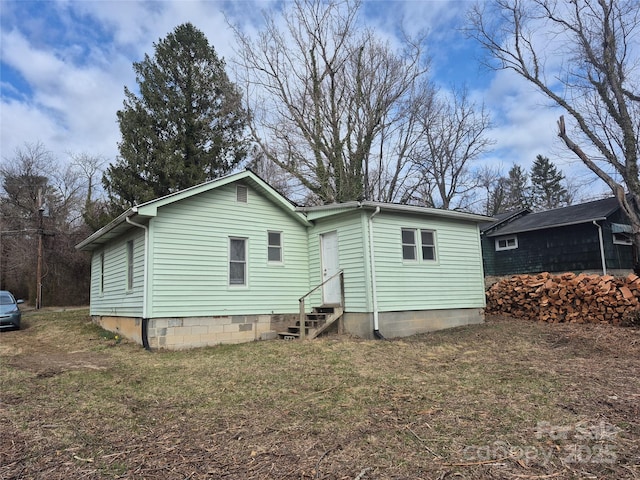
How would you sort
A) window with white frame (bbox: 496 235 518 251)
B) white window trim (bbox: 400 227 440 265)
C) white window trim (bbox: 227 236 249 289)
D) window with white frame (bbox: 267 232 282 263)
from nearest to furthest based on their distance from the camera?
white window trim (bbox: 227 236 249 289), white window trim (bbox: 400 227 440 265), window with white frame (bbox: 267 232 282 263), window with white frame (bbox: 496 235 518 251)

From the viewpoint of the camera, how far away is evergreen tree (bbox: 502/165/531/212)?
40.1m

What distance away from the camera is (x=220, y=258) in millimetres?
11086

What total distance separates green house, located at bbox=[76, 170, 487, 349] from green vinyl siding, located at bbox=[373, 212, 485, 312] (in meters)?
0.03

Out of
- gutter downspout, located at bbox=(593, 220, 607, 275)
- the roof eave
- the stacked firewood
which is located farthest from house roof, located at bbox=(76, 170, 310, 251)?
gutter downspout, located at bbox=(593, 220, 607, 275)

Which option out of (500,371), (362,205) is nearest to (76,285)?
(362,205)

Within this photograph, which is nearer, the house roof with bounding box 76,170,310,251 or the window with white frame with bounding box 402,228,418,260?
the house roof with bounding box 76,170,310,251

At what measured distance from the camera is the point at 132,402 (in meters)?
5.90

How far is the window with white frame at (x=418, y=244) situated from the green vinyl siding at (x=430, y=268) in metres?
0.09

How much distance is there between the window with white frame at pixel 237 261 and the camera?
11.3 meters

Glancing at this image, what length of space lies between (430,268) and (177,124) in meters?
17.0

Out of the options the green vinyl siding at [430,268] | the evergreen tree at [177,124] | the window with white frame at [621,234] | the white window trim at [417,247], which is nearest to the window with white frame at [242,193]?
the green vinyl siding at [430,268]

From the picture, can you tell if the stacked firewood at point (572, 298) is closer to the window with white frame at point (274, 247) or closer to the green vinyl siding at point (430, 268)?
the green vinyl siding at point (430, 268)

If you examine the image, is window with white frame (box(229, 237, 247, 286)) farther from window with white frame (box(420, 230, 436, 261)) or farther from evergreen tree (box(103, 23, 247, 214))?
evergreen tree (box(103, 23, 247, 214))

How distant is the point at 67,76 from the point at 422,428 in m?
10.4
